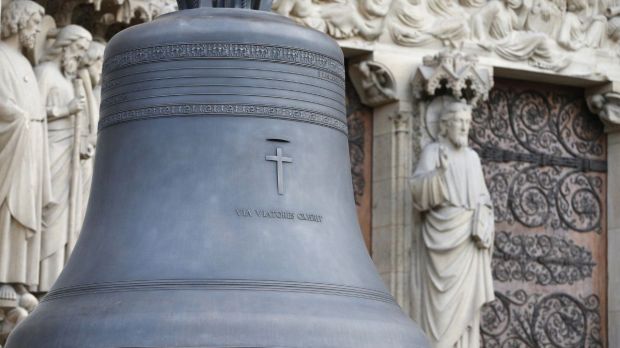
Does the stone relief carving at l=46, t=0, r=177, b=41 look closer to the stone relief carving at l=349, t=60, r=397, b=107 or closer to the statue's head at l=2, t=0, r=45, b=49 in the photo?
the statue's head at l=2, t=0, r=45, b=49

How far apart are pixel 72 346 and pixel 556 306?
8.39 meters

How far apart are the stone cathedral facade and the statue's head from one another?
→ 6.00 feet

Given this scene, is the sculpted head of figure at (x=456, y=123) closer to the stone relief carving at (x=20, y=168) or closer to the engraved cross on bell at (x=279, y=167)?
the stone relief carving at (x=20, y=168)

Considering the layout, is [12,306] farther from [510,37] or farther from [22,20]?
[510,37]

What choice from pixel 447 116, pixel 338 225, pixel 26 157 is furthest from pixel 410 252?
pixel 338 225

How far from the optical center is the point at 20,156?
7.99 meters

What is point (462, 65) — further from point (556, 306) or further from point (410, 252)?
point (556, 306)

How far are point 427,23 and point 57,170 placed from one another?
2901 mm

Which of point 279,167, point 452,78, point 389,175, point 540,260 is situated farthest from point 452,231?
point 279,167

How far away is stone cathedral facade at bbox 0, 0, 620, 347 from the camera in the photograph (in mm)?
9984

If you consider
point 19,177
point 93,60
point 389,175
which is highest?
point 93,60

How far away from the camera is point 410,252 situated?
32.8 ft

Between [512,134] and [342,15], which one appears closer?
[342,15]

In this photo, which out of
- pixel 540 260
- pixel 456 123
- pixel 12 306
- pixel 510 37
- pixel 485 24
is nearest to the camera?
pixel 12 306
